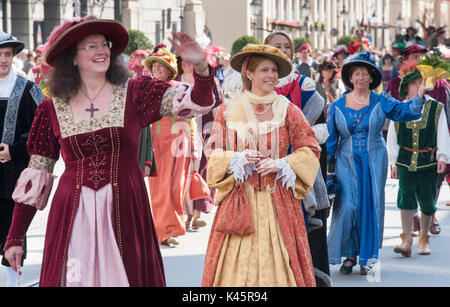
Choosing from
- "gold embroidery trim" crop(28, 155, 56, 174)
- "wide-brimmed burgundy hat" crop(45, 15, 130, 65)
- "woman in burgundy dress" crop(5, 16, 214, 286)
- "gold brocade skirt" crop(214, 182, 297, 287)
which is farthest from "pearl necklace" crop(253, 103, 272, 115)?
"gold embroidery trim" crop(28, 155, 56, 174)

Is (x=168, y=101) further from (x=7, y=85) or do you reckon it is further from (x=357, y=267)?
(x=357, y=267)

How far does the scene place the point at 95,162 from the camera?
456cm

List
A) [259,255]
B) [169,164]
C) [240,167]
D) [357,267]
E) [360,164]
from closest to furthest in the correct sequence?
[259,255], [240,167], [360,164], [357,267], [169,164]

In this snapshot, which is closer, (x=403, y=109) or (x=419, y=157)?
(x=403, y=109)

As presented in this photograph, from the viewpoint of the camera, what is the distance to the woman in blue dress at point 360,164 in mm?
7629

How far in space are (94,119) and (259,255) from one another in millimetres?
1288

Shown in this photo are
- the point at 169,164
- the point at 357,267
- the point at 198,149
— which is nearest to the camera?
the point at 357,267

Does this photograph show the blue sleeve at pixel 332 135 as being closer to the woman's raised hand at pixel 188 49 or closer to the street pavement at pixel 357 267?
the street pavement at pixel 357 267

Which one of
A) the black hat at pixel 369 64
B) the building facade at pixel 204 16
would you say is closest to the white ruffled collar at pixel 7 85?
the building facade at pixel 204 16

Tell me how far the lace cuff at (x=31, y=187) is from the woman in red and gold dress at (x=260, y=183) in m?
1.10

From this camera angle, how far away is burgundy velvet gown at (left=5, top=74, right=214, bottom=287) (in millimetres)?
4555

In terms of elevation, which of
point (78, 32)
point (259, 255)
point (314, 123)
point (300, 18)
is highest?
point (300, 18)

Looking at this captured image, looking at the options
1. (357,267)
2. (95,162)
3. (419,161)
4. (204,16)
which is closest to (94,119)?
(95,162)

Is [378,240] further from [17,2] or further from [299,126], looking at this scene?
[17,2]
